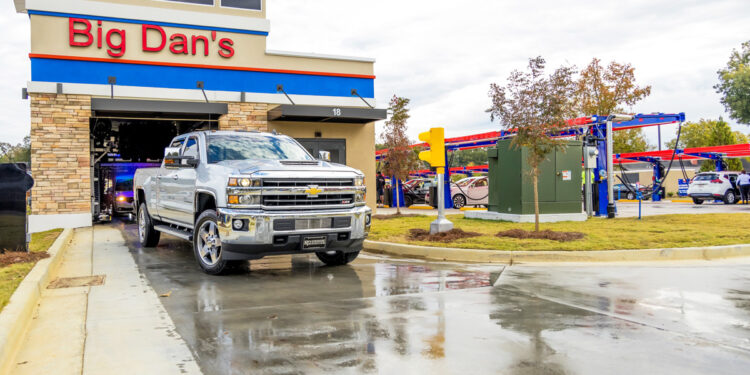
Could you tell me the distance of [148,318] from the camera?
5762 mm

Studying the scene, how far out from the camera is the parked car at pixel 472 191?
25953 millimetres

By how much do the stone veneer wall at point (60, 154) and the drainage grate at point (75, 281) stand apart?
9558mm

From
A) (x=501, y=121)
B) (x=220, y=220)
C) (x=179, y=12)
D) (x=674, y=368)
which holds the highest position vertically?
(x=179, y=12)

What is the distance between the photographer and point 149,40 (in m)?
17.9

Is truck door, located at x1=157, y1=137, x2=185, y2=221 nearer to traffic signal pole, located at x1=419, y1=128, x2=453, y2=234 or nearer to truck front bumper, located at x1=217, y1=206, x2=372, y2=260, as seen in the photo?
truck front bumper, located at x1=217, y1=206, x2=372, y2=260

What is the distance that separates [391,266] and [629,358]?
529cm

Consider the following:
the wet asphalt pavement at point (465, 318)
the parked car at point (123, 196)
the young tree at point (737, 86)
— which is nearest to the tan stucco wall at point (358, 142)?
the parked car at point (123, 196)

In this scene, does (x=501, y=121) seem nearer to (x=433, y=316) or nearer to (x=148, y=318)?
(x=433, y=316)

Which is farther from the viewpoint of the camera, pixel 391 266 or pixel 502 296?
pixel 391 266

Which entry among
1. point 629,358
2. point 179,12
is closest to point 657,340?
point 629,358

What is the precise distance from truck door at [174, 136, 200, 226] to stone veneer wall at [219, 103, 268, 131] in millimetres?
8574

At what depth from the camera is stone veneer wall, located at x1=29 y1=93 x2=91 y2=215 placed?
1625 centimetres

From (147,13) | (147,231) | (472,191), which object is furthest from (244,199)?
(472,191)

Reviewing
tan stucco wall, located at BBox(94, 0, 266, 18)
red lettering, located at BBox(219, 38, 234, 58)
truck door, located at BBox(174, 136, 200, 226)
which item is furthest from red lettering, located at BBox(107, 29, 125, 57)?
truck door, located at BBox(174, 136, 200, 226)
